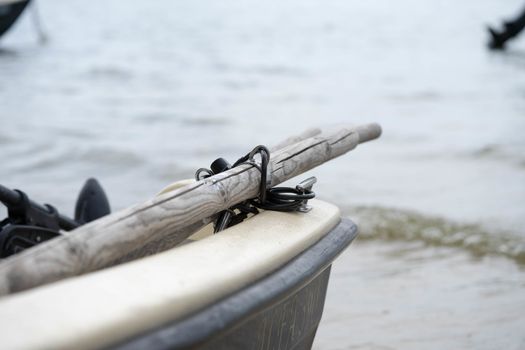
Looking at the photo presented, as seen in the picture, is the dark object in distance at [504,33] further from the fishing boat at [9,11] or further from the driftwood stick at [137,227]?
the driftwood stick at [137,227]

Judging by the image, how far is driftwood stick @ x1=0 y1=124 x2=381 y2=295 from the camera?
151 cm

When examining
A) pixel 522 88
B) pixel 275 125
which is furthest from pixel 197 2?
pixel 275 125

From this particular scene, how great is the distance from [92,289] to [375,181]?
5508 mm

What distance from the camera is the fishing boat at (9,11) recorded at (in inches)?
665

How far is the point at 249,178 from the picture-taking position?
83.1 inches

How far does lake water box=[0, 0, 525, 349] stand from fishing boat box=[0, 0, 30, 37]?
79cm

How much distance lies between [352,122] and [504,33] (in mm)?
15253

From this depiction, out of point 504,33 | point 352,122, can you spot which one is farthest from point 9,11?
point 352,122

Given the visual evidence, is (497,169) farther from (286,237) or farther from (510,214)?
(286,237)

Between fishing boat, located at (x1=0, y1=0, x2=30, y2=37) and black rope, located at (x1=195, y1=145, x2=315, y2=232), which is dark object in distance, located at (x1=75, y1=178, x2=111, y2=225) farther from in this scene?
fishing boat, located at (x1=0, y1=0, x2=30, y2=37)

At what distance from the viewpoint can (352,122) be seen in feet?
12.5

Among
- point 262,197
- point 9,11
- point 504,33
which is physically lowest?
point 504,33

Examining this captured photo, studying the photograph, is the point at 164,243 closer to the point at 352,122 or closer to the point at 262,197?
the point at 262,197

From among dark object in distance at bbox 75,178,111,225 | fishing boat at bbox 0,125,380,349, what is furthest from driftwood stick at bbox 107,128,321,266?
dark object in distance at bbox 75,178,111,225
